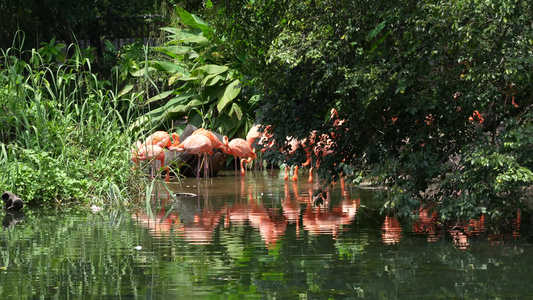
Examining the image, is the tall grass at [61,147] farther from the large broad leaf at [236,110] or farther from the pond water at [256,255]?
the large broad leaf at [236,110]

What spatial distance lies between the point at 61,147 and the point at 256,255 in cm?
380

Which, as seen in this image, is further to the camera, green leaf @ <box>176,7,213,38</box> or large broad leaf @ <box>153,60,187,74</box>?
large broad leaf @ <box>153,60,187,74</box>

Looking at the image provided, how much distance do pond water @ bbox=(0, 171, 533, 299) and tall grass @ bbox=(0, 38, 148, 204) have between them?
399 millimetres

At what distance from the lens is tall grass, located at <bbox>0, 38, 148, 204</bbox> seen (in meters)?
8.03

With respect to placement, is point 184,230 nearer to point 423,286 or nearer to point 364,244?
point 364,244

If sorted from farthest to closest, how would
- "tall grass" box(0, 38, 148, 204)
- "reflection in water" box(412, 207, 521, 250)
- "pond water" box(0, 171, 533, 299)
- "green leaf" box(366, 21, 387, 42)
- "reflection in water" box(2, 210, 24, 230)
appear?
"tall grass" box(0, 38, 148, 204)
"reflection in water" box(2, 210, 24, 230)
"green leaf" box(366, 21, 387, 42)
"reflection in water" box(412, 207, 521, 250)
"pond water" box(0, 171, 533, 299)

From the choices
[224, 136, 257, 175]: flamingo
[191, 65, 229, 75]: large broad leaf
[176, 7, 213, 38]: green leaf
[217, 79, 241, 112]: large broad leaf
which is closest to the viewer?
[224, 136, 257, 175]: flamingo

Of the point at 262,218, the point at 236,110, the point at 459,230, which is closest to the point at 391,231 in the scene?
the point at 459,230

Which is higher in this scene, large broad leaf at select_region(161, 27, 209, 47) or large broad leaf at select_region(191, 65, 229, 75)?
large broad leaf at select_region(161, 27, 209, 47)

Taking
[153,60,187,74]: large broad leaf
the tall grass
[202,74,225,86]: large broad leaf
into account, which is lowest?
the tall grass

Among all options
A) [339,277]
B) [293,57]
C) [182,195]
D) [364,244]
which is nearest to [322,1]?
[293,57]

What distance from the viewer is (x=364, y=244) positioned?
5.55 metres

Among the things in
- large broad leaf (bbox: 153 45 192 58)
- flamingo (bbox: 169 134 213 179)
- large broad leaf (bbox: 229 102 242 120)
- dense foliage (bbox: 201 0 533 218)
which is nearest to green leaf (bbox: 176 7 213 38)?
large broad leaf (bbox: 153 45 192 58)

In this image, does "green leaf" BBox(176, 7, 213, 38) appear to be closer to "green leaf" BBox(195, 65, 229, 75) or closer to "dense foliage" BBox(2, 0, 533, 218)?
"green leaf" BBox(195, 65, 229, 75)
